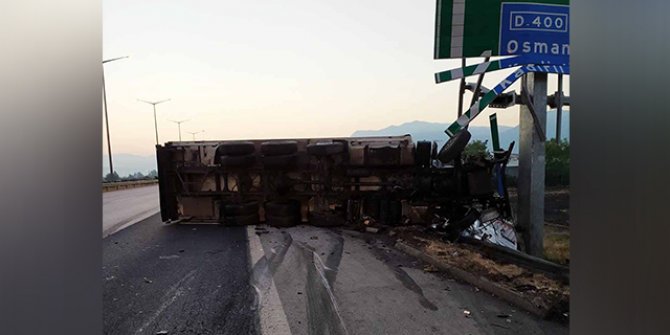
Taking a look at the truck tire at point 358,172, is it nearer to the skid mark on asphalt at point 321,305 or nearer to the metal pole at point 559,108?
the skid mark on asphalt at point 321,305

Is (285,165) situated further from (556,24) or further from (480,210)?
(556,24)

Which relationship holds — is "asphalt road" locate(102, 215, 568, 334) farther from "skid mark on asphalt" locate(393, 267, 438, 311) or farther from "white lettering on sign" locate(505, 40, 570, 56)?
"white lettering on sign" locate(505, 40, 570, 56)

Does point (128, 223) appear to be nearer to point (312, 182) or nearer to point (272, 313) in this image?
point (312, 182)

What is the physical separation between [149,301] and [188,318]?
2.39 ft

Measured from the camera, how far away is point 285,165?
8164 millimetres

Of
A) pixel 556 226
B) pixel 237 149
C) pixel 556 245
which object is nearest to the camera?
pixel 556 245

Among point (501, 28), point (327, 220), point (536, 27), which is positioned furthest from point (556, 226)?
point (327, 220)

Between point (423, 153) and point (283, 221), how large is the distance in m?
3.13

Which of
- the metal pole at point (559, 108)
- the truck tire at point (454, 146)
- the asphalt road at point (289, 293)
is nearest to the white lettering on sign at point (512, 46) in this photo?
the metal pole at point (559, 108)

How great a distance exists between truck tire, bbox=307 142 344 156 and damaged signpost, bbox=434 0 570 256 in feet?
9.66

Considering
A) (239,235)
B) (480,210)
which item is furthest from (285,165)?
(480,210)

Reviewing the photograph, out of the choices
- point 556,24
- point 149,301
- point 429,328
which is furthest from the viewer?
point 556,24

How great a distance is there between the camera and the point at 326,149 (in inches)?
311

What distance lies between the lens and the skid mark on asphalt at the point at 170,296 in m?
3.38
